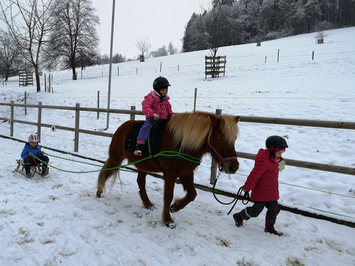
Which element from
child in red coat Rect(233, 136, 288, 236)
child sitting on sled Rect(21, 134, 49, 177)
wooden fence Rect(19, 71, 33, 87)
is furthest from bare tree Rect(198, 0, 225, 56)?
wooden fence Rect(19, 71, 33, 87)

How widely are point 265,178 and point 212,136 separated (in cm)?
82

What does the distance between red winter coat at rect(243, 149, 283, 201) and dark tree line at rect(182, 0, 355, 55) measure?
57259mm

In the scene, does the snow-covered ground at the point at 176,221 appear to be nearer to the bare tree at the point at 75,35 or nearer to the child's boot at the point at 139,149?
the child's boot at the point at 139,149

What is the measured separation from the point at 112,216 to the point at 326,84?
1225 cm

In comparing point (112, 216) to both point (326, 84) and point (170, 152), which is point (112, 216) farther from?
point (326, 84)

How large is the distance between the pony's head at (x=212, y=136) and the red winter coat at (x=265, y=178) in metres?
0.32

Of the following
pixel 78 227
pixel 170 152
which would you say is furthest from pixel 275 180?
pixel 78 227

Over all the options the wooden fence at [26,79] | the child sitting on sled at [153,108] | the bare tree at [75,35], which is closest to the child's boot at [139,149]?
the child sitting on sled at [153,108]

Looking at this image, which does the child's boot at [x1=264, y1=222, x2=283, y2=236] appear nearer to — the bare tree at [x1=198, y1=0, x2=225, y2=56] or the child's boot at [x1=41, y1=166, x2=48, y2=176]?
the child's boot at [x1=41, y1=166, x2=48, y2=176]

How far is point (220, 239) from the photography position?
2.59 m

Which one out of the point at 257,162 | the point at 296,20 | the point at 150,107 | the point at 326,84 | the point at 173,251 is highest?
the point at 296,20

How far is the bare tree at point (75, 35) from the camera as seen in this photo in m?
25.8

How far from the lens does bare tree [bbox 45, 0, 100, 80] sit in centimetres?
2581

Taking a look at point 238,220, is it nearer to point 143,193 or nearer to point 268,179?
point 268,179
